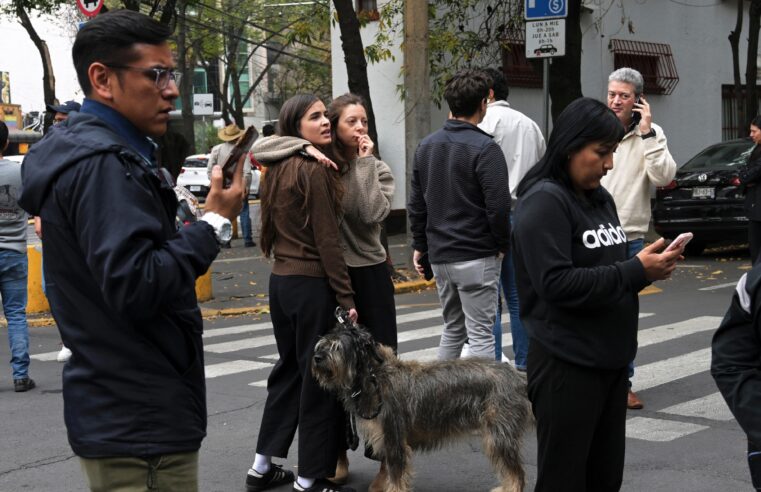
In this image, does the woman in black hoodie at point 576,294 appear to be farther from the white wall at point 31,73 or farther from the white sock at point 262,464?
the white wall at point 31,73

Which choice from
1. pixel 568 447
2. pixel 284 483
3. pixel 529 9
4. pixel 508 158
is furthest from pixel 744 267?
pixel 568 447

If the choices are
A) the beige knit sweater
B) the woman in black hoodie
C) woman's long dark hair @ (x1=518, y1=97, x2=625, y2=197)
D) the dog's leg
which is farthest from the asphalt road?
woman's long dark hair @ (x1=518, y1=97, x2=625, y2=197)

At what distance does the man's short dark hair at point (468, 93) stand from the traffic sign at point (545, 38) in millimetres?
4952

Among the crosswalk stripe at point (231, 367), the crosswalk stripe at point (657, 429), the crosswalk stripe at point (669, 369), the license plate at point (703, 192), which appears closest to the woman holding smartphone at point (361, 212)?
the crosswalk stripe at point (657, 429)

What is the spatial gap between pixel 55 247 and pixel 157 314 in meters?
0.32

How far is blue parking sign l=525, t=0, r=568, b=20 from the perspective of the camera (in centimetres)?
1080

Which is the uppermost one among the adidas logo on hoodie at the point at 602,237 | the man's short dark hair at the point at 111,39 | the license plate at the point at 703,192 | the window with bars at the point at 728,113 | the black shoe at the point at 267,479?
the window with bars at the point at 728,113

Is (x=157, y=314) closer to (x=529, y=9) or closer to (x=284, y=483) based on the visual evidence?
(x=284, y=483)

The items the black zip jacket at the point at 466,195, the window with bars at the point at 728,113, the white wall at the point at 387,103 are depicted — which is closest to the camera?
the black zip jacket at the point at 466,195

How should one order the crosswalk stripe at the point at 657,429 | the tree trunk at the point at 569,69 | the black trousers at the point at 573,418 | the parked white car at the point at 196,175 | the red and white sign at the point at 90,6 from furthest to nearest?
the parked white car at the point at 196,175, the tree trunk at the point at 569,69, the red and white sign at the point at 90,6, the crosswalk stripe at the point at 657,429, the black trousers at the point at 573,418

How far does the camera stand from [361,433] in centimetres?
491

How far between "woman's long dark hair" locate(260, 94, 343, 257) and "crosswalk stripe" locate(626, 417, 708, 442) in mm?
2489

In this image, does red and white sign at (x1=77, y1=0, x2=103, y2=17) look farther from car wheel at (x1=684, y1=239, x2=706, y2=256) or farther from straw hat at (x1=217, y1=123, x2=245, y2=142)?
car wheel at (x1=684, y1=239, x2=706, y2=256)

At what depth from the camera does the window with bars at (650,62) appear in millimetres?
22297
